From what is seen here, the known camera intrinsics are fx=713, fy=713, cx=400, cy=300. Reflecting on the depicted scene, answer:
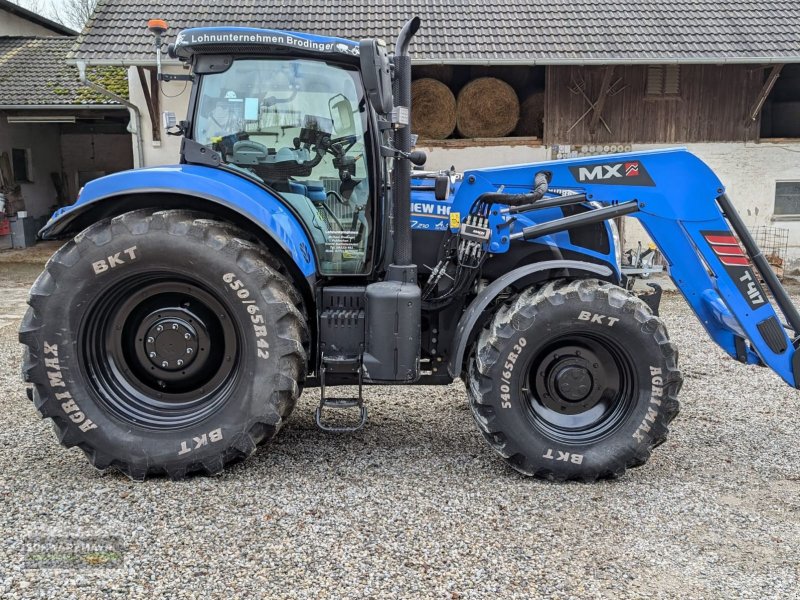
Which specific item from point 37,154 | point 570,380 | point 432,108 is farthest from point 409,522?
point 37,154

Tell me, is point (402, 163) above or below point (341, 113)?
below

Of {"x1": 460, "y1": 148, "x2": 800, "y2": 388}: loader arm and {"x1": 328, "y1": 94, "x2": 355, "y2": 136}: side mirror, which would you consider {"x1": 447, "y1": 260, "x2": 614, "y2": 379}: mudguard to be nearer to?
{"x1": 460, "y1": 148, "x2": 800, "y2": 388}: loader arm

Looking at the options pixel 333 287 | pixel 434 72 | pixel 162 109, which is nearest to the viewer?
pixel 333 287

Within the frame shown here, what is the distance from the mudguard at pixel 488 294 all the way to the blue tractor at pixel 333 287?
2cm

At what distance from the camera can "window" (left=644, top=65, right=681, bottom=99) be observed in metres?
12.0

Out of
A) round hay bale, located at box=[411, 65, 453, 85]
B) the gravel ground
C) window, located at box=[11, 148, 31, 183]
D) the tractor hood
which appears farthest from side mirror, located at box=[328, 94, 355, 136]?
window, located at box=[11, 148, 31, 183]

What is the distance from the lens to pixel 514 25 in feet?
39.0

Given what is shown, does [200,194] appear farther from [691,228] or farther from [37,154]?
[37,154]

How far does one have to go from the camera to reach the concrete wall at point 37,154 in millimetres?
16672

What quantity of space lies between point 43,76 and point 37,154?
2627mm

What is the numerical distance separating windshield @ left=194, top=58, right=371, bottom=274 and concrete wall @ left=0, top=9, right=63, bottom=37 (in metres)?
19.1

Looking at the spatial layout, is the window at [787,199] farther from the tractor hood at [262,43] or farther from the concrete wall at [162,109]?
the tractor hood at [262,43]

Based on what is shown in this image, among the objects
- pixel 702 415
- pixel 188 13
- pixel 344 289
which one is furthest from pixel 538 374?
pixel 188 13

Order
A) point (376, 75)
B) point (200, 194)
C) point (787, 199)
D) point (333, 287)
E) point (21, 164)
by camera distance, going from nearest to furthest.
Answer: point (376, 75) < point (200, 194) < point (333, 287) < point (787, 199) < point (21, 164)
